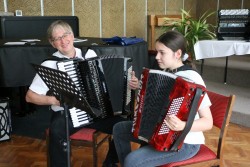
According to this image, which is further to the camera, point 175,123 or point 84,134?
point 84,134

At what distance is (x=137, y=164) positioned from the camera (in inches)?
58.6

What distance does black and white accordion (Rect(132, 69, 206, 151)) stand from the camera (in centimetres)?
131

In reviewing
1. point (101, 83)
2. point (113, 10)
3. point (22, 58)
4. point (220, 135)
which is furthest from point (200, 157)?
point (113, 10)

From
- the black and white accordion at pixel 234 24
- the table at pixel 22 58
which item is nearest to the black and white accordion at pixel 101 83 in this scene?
the table at pixel 22 58

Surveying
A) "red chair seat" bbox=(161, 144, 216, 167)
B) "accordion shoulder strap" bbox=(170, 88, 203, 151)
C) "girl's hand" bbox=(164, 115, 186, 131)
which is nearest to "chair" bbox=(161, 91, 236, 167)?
"red chair seat" bbox=(161, 144, 216, 167)

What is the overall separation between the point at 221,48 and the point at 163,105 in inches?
92.4

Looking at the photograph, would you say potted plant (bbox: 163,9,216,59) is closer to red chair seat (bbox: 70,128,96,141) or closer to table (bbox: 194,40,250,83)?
table (bbox: 194,40,250,83)

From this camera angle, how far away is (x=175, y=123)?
4.36 ft

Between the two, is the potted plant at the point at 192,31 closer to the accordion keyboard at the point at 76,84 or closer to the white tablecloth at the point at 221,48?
the white tablecloth at the point at 221,48

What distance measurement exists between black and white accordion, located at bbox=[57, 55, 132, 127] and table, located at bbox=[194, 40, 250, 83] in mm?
1816

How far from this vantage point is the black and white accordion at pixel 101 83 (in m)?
1.77

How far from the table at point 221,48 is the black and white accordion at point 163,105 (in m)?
2.19

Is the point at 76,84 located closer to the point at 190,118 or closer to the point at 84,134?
the point at 84,134

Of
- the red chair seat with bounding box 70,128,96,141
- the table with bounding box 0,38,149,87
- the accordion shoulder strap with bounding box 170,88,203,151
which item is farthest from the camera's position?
the table with bounding box 0,38,149,87
